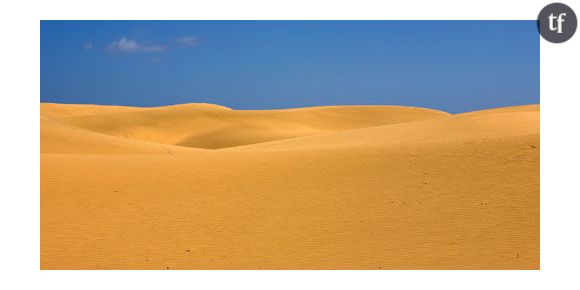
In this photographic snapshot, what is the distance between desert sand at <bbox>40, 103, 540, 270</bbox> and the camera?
6.95 m

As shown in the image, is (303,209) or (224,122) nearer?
(303,209)

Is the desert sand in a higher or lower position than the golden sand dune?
lower

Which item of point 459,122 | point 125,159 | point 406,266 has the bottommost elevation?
point 406,266

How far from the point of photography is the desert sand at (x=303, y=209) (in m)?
6.95

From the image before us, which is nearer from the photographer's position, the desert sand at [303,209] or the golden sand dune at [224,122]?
the desert sand at [303,209]

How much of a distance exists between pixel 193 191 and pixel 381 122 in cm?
5495

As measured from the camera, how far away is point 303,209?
8.67 metres

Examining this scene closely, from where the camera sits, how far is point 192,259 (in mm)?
6930

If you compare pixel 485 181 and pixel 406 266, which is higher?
pixel 485 181

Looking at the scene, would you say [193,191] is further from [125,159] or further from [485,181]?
[485,181]

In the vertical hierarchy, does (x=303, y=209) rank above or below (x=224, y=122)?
below

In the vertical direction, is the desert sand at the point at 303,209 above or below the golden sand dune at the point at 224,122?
below

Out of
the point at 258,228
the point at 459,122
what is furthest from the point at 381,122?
the point at 258,228

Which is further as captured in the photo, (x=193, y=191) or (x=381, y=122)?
(x=381, y=122)
